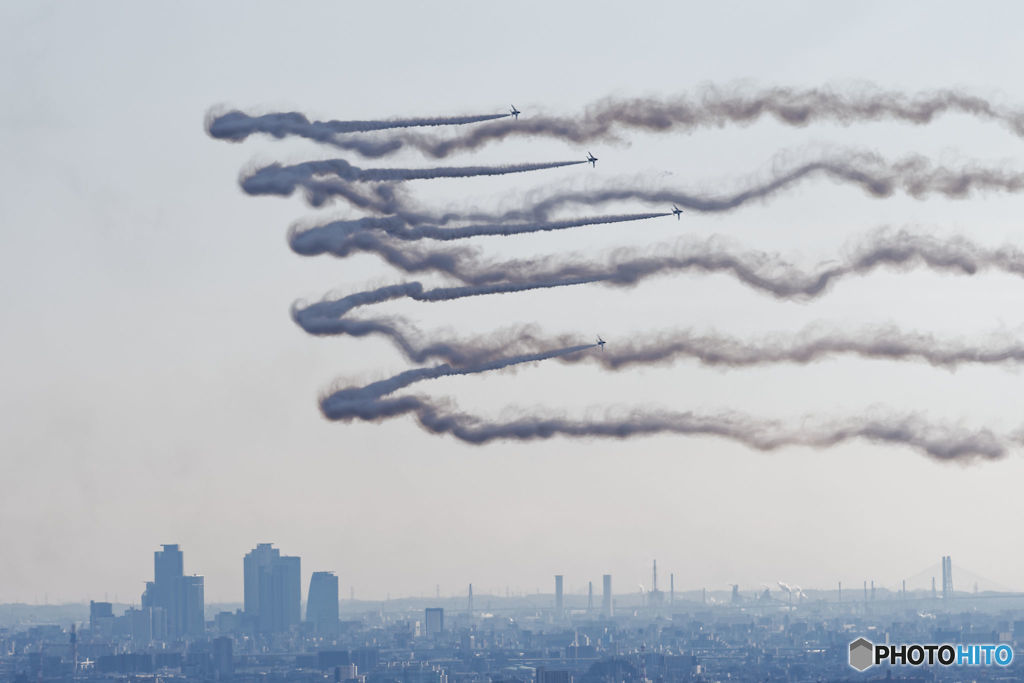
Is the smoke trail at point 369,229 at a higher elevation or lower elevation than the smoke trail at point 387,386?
higher

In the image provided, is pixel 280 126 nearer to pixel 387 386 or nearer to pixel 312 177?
pixel 312 177

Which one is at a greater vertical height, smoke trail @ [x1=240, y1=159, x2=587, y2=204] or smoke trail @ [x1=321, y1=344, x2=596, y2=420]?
smoke trail @ [x1=240, y1=159, x2=587, y2=204]

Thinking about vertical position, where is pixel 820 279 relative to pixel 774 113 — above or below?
below

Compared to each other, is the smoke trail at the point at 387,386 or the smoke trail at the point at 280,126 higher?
the smoke trail at the point at 280,126

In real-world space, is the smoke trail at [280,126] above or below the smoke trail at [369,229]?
above

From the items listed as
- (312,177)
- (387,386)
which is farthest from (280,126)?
(387,386)

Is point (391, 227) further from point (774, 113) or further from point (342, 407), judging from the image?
point (774, 113)

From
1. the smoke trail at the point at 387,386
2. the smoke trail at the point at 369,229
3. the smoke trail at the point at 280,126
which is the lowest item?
the smoke trail at the point at 387,386

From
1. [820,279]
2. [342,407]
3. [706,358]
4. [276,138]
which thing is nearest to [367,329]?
[342,407]
